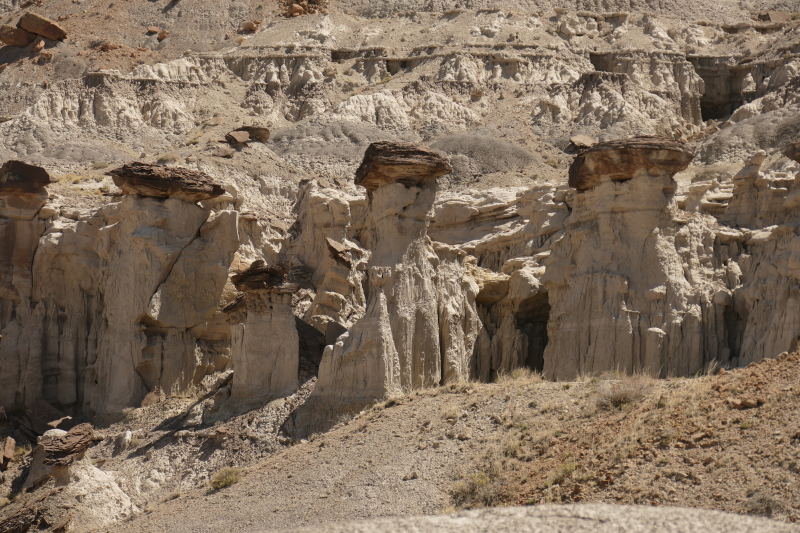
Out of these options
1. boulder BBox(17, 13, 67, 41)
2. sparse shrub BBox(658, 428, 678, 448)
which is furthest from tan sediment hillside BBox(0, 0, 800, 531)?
boulder BBox(17, 13, 67, 41)

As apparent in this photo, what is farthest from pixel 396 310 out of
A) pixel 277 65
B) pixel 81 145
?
pixel 277 65

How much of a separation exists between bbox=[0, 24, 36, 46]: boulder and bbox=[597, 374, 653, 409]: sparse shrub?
61752 millimetres

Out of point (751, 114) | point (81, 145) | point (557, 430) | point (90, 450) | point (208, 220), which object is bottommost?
point (90, 450)

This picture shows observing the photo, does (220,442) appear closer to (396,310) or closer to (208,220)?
(396,310)

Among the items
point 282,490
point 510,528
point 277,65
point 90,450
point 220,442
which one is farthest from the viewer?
point 277,65

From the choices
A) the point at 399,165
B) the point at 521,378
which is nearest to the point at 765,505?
the point at 521,378

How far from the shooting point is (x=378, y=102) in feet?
192

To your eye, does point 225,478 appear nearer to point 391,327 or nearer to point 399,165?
point 391,327

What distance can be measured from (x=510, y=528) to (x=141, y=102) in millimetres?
50935

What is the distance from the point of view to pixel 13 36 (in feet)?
231

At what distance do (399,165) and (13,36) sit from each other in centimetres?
5386

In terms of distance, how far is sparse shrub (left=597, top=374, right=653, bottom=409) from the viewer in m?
18.4

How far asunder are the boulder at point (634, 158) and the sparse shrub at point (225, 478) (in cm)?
1159

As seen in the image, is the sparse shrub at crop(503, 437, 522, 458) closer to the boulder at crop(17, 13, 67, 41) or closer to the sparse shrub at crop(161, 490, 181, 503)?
the sparse shrub at crop(161, 490, 181, 503)
